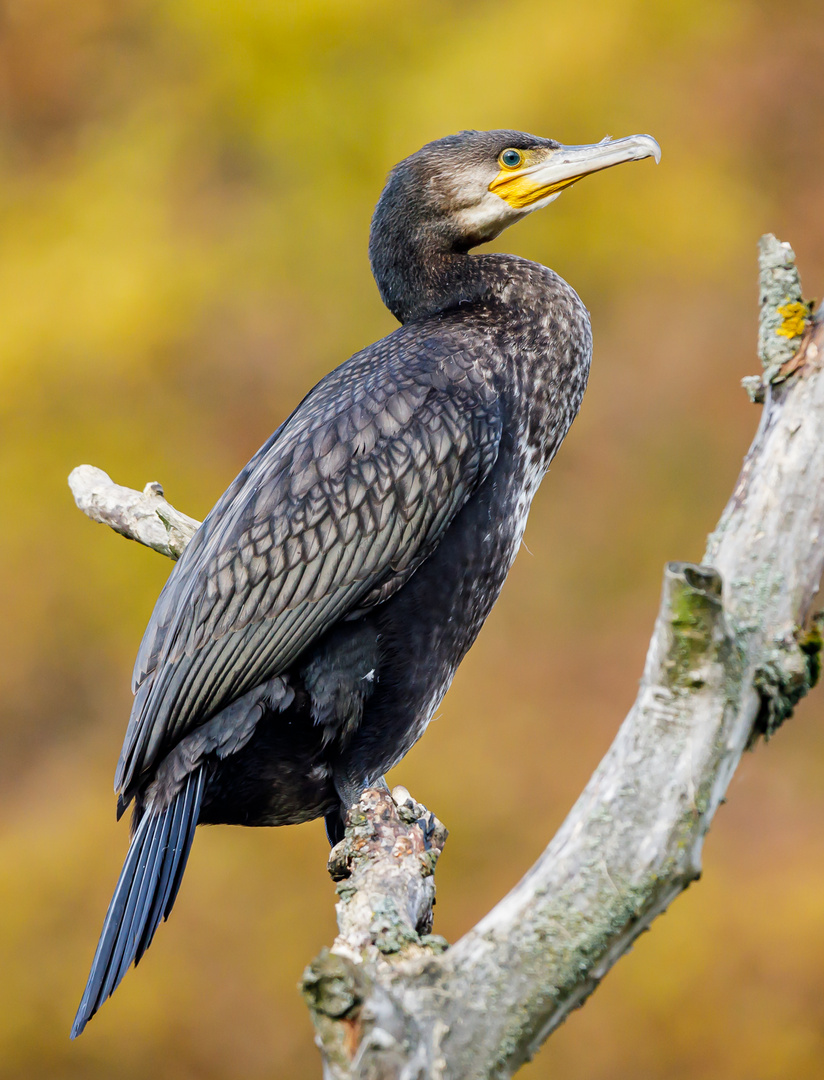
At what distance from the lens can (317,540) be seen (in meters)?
2.41

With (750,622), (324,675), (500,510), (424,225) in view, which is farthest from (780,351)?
(424,225)

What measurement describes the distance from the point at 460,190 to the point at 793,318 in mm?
1448

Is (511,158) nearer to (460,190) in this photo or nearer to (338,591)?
(460,190)

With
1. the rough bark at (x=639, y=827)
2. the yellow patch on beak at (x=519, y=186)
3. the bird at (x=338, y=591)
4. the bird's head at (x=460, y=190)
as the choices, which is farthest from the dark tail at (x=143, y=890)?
the yellow patch on beak at (x=519, y=186)

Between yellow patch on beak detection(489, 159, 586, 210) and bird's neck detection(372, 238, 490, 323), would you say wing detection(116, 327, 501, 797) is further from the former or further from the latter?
yellow patch on beak detection(489, 159, 586, 210)

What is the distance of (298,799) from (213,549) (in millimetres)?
608

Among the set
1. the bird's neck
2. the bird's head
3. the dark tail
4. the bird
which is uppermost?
the bird's head

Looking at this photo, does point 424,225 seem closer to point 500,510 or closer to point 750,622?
point 500,510

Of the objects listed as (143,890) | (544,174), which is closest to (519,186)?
(544,174)

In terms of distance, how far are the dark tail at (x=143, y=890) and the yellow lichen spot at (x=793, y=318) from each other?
1441mm

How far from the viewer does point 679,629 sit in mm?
1413

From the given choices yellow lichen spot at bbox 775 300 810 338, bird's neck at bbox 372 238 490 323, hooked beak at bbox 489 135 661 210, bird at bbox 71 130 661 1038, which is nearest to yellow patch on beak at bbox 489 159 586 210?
hooked beak at bbox 489 135 661 210

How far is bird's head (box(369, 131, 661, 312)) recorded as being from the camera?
2.91 m

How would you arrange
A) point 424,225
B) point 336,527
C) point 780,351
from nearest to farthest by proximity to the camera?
point 780,351, point 336,527, point 424,225
